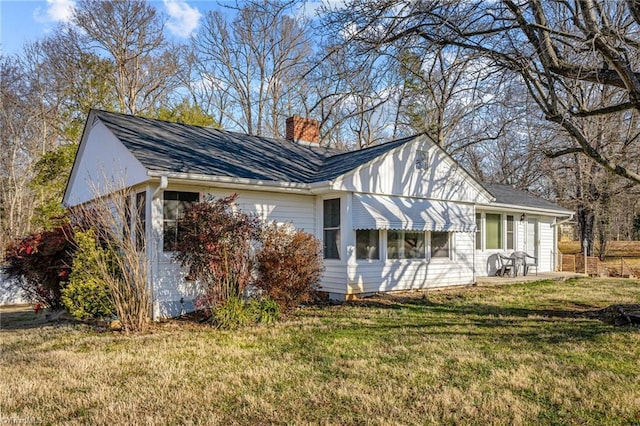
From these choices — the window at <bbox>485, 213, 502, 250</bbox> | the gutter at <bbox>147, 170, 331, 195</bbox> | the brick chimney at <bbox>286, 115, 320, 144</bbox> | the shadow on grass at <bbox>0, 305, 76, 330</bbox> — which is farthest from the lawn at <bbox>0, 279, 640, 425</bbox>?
the brick chimney at <bbox>286, 115, 320, 144</bbox>

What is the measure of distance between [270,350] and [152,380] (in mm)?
1768

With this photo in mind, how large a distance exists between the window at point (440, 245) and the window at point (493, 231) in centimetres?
330

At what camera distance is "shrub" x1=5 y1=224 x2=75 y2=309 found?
8672mm

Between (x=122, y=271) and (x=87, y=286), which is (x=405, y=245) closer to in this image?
(x=122, y=271)

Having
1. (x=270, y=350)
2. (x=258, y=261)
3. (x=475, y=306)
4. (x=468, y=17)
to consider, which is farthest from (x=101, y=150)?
(x=475, y=306)

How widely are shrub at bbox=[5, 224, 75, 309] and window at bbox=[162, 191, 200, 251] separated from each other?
1717 millimetres

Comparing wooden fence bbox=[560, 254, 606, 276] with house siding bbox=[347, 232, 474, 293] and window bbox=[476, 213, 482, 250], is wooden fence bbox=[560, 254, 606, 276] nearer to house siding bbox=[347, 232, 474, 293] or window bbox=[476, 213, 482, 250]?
window bbox=[476, 213, 482, 250]

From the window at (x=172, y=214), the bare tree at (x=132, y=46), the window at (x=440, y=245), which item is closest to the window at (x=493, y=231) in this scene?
the window at (x=440, y=245)

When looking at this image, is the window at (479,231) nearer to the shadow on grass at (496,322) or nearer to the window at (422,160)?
the window at (422,160)

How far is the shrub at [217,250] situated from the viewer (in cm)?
799

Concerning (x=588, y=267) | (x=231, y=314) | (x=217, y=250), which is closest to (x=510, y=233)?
(x=588, y=267)

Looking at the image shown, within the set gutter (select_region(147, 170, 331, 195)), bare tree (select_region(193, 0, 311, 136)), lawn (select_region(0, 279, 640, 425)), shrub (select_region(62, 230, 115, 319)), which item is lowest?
lawn (select_region(0, 279, 640, 425))

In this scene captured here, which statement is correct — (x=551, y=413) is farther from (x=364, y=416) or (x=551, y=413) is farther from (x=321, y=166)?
(x=321, y=166)

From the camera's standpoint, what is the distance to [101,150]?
1141cm
